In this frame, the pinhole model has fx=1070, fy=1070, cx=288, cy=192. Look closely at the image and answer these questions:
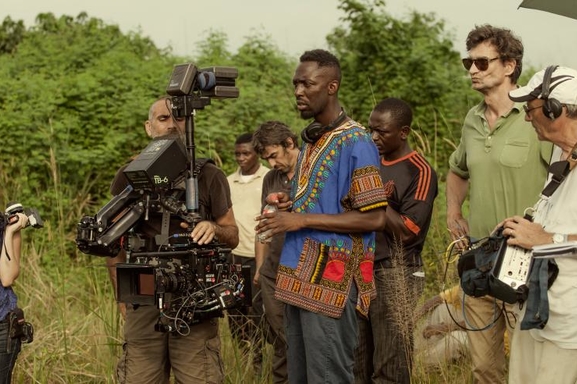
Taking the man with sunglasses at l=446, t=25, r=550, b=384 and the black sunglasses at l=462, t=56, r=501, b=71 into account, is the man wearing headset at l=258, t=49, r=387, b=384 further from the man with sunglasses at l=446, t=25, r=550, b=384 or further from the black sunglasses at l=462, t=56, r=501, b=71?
the black sunglasses at l=462, t=56, r=501, b=71

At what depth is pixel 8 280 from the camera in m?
5.82

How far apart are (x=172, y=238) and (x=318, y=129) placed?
922 mm

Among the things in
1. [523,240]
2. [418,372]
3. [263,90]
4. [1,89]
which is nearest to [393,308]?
[418,372]

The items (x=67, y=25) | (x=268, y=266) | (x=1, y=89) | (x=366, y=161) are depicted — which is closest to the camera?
(x=366, y=161)

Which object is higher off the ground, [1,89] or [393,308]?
[1,89]

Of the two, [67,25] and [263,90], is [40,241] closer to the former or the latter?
[263,90]

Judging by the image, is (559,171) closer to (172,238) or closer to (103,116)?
(172,238)

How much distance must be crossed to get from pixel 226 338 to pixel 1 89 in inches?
216

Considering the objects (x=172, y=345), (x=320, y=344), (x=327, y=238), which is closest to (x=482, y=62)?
(x=327, y=238)

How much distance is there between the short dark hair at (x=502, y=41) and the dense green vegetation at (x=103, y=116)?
1782 millimetres

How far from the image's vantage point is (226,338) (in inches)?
282

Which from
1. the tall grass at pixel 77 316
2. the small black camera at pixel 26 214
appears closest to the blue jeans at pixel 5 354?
the small black camera at pixel 26 214

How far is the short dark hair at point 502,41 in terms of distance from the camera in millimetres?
5535

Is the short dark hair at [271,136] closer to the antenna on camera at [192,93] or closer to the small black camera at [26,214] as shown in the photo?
the antenna on camera at [192,93]
